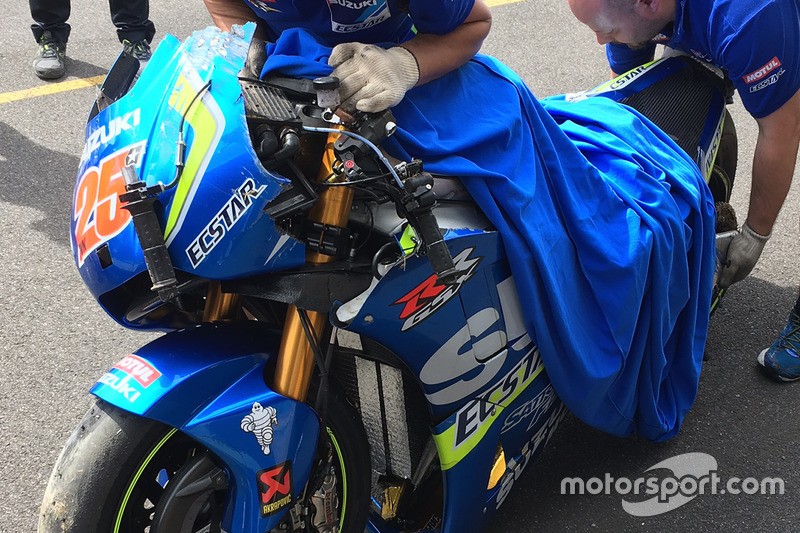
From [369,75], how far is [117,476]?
2.74ft

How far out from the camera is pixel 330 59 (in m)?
1.56

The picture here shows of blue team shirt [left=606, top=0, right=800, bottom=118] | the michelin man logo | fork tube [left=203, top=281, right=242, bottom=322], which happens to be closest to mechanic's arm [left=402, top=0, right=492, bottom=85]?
fork tube [left=203, top=281, right=242, bottom=322]

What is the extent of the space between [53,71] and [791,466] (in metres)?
4.16

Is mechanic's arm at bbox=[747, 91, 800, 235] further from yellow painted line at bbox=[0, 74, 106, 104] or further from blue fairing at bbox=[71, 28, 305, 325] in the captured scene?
yellow painted line at bbox=[0, 74, 106, 104]

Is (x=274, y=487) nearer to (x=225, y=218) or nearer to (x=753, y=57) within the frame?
(x=225, y=218)

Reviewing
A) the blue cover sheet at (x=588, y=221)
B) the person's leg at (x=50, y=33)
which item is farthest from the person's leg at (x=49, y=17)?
the blue cover sheet at (x=588, y=221)

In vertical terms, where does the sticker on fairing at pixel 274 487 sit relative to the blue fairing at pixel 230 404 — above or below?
below

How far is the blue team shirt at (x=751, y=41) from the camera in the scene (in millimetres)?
2408

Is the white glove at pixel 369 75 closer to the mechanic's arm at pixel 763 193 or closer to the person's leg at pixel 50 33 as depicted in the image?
the mechanic's arm at pixel 763 193

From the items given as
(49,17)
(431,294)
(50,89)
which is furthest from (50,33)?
(431,294)

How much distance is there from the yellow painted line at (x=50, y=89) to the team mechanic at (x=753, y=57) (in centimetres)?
296

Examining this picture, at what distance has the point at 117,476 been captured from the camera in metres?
1.47

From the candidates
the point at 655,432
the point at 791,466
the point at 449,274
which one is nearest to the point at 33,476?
the point at 449,274

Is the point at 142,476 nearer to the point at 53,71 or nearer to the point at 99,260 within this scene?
the point at 99,260
